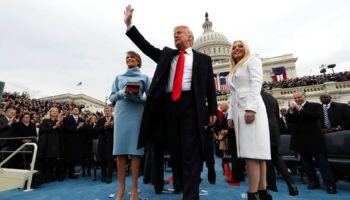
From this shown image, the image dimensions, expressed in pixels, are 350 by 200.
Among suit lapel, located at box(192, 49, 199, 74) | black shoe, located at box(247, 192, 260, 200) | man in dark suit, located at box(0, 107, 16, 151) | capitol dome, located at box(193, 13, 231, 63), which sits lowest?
black shoe, located at box(247, 192, 260, 200)

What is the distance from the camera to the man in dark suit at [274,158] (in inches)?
128

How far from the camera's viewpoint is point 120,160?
9.29 feet

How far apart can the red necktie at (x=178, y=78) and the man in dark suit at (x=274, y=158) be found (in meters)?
2.01

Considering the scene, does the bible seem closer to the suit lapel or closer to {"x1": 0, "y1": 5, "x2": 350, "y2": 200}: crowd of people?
{"x1": 0, "y1": 5, "x2": 350, "y2": 200}: crowd of people

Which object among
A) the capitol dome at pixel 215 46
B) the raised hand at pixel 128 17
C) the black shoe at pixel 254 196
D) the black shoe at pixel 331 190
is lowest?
the black shoe at pixel 331 190

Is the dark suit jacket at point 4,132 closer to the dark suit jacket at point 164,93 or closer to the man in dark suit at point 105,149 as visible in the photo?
the man in dark suit at point 105,149

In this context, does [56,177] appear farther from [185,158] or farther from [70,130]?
[185,158]

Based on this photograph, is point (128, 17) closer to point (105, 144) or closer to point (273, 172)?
point (273, 172)

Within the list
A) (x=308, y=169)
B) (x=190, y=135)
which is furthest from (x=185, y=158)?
(x=308, y=169)

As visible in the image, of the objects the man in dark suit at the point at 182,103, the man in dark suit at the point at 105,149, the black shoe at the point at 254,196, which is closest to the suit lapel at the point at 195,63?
the man in dark suit at the point at 182,103

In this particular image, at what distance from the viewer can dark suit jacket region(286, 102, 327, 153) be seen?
383 centimetres

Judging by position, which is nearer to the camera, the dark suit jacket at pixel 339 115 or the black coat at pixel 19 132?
the dark suit jacket at pixel 339 115

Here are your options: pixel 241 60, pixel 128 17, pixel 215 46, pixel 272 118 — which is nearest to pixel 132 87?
pixel 128 17

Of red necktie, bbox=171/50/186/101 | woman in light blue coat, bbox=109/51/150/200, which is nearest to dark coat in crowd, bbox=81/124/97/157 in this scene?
woman in light blue coat, bbox=109/51/150/200
